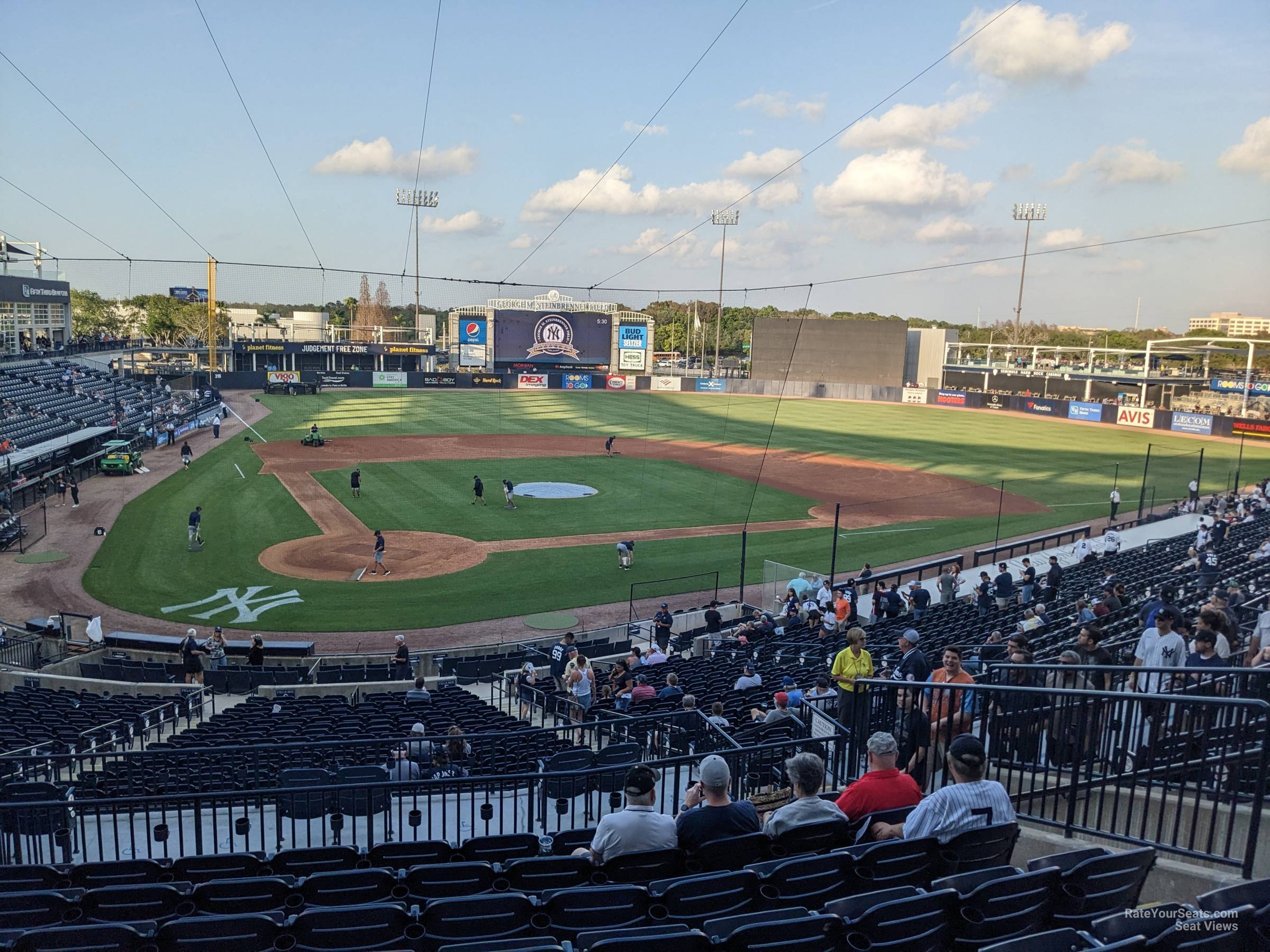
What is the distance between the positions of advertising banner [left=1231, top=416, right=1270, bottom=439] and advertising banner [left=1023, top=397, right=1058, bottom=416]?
14.9 meters

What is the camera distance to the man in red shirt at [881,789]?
5777 mm

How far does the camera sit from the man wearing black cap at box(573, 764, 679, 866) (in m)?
5.32

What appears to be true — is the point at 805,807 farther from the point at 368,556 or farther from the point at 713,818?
the point at 368,556

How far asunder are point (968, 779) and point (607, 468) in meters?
40.3

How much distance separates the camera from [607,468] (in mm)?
45500

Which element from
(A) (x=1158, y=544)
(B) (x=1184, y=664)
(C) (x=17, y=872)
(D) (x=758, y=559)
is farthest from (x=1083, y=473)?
(C) (x=17, y=872)

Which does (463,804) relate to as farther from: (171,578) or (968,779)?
(171,578)

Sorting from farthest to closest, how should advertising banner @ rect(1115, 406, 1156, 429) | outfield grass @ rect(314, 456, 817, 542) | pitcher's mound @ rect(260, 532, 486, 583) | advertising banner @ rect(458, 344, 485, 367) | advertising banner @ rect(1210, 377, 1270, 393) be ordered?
advertising banner @ rect(458, 344, 485, 367), advertising banner @ rect(1210, 377, 1270, 393), advertising banner @ rect(1115, 406, 1156, 429), outfield grass @ rect(314, 456, 817, 542), pitcher's mound @ rect(260, 532, 486, 583)

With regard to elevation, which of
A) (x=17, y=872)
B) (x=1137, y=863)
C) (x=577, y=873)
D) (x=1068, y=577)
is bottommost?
(x=1068, y=577)

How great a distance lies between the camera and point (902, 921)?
4.19 metres

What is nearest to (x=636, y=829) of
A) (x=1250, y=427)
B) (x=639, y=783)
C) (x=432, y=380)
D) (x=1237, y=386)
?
(x=639, y=783)

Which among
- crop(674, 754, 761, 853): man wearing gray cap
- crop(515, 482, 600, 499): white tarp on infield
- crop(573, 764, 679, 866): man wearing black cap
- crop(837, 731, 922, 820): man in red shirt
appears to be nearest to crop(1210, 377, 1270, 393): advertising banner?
crop(515, 482, 600, 499): white tarp on infield

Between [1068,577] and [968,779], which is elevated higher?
[968,779]

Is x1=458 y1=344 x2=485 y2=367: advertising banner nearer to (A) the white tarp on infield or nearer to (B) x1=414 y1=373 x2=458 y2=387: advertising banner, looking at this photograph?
(B) x1=414 y1=373 x2=458 y2=387: advertising banner
